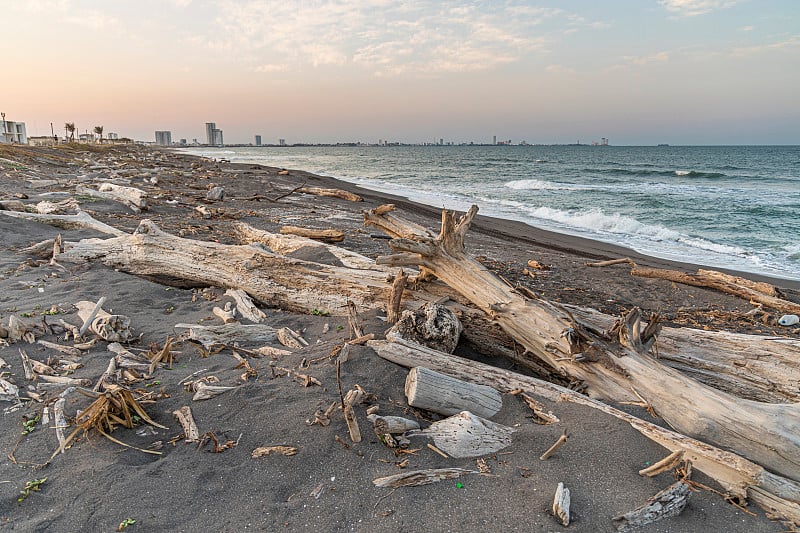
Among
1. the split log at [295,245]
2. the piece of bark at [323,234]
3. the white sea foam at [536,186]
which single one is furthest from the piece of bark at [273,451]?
the white sea foam at [536,186]

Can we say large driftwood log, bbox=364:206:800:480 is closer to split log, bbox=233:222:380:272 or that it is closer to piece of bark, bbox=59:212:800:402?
piece of bark, bbox=59:212:800:402

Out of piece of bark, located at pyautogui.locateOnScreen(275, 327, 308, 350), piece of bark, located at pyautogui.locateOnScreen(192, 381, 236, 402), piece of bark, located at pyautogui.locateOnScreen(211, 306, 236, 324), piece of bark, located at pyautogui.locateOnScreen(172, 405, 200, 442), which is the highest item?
piece of bark, located at pyautogui.locateOnScreen(211, 306, 236, 324)

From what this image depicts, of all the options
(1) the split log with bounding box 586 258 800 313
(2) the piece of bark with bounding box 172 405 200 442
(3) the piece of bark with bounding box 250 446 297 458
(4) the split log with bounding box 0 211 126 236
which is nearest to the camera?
(3) the piece of bark with bounding box 250 446 297 458

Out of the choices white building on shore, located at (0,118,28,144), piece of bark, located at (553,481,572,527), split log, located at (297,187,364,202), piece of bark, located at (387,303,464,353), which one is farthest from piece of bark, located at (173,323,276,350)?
white building on shore, located at (0,118,28,144)

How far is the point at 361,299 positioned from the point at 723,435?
9.95 feet

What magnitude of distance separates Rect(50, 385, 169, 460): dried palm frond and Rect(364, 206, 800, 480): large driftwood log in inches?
90.8

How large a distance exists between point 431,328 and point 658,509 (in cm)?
192

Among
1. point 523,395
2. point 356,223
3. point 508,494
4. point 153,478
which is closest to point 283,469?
point 153,478

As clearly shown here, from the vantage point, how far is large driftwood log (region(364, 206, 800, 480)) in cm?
271

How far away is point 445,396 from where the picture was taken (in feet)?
10.0

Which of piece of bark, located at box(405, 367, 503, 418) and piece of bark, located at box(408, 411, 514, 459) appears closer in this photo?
piece of bark, located at box(408, 411, 514, 459)

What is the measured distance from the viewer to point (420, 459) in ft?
8.57

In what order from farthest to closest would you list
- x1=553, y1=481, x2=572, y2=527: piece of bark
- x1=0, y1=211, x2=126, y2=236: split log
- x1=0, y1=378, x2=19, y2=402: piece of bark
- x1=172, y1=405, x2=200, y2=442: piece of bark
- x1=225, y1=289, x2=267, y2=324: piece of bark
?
x1=0, y1=211, x2=126, y2=236: split log → x1=225, y1=289, x2=267, y2=324: piece of bark → x1=0, y1=378, x2=19, y2=402: piece of bark → x1=172, y1=405, x2=200, y2=442: piece of bark → x1=553, y1=481, x2=572, y2=527: piece of bark

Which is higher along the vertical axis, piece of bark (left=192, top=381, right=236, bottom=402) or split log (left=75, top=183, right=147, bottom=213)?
split log (left=75, top=183, right=147, bottom=213)
